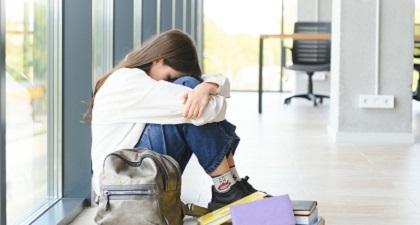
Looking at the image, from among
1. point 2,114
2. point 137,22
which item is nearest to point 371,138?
point 137,22

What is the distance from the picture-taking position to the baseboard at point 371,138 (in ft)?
18.3

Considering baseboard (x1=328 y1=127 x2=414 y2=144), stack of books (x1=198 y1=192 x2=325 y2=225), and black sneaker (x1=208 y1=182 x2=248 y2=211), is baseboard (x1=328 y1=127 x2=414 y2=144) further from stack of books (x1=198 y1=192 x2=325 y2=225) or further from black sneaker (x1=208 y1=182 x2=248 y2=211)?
stack of books (x1=198 y1=192 x2=325 y2=225)

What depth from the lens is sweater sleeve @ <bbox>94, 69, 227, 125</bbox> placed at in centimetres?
269

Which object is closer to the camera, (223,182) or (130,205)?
(130,205)

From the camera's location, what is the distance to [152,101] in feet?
8.82

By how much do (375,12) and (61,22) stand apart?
297 centimetres

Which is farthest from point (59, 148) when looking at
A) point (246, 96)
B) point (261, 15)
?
point (261, 15)

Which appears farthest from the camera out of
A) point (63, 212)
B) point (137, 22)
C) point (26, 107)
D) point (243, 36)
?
point (243, 36)

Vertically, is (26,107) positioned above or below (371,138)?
above

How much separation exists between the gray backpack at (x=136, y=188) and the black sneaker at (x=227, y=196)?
1.05ft

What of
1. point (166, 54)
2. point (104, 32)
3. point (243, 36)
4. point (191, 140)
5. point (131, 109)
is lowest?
point (191, 140)

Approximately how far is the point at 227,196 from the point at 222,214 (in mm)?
183

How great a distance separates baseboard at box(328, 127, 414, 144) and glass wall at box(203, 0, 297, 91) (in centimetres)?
582

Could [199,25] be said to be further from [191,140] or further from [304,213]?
[304,213]
